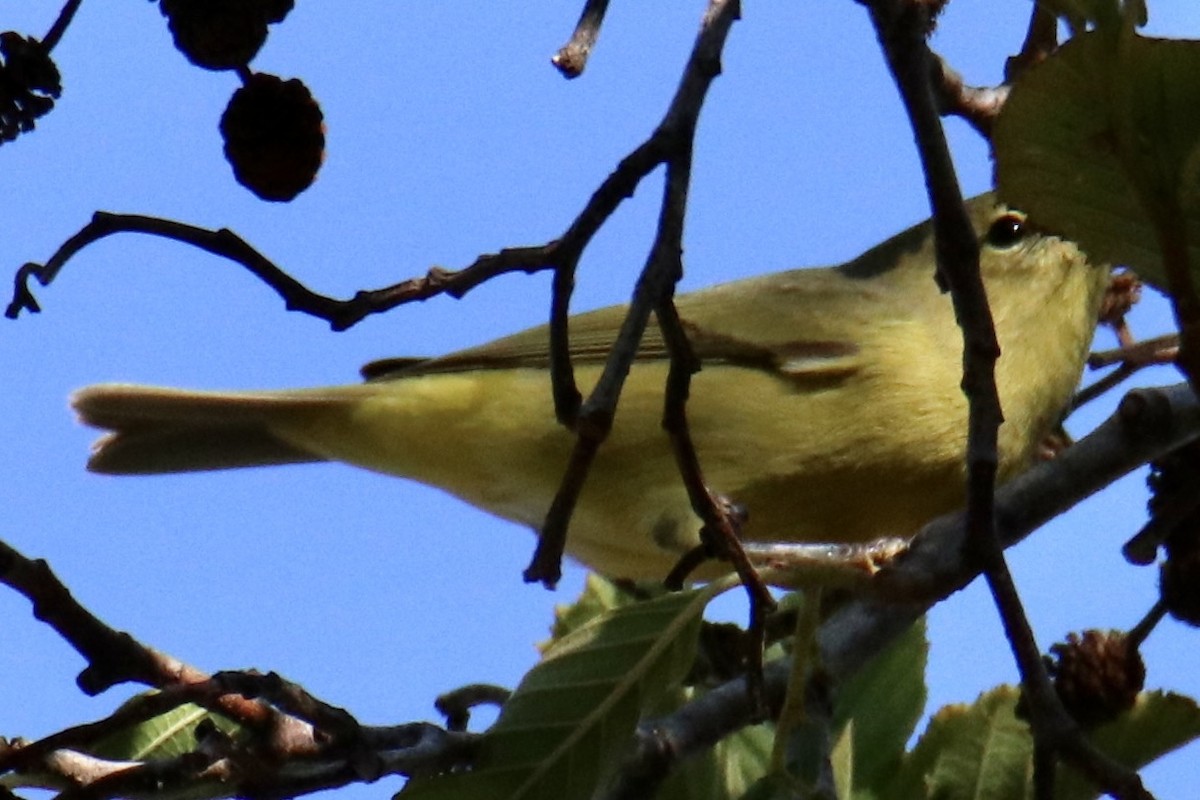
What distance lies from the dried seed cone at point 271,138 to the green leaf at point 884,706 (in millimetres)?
1302

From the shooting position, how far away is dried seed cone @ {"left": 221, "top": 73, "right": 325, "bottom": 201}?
82.7 inches

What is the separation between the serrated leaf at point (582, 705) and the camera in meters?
2.04

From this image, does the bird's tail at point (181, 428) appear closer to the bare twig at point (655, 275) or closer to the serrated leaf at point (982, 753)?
the serrated leaf at point (982, 753)

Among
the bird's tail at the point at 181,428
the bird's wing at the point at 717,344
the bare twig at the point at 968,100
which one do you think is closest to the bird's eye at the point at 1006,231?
the bird's wing at the point at 717,344

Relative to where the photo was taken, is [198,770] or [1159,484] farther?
[1159,484]

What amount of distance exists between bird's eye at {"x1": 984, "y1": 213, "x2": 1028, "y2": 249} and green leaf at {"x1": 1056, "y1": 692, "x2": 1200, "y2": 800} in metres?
2.40

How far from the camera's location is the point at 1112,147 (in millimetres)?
1587

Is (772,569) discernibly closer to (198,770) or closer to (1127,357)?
(198,770)

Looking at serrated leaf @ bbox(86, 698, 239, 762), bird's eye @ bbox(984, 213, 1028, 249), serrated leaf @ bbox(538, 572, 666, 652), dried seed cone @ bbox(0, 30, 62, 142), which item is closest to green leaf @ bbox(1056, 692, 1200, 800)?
serrated leaf @ bbox(538, 572, 666, 652)

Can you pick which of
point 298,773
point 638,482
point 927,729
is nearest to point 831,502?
point 638,482

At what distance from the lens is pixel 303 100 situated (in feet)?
7.07

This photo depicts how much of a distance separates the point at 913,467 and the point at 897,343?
0.52 meters

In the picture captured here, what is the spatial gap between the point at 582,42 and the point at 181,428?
3.18m

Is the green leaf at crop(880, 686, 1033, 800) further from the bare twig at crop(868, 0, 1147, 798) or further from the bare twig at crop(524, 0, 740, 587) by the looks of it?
the bare twig at crop(524, 0, 740, 587)
